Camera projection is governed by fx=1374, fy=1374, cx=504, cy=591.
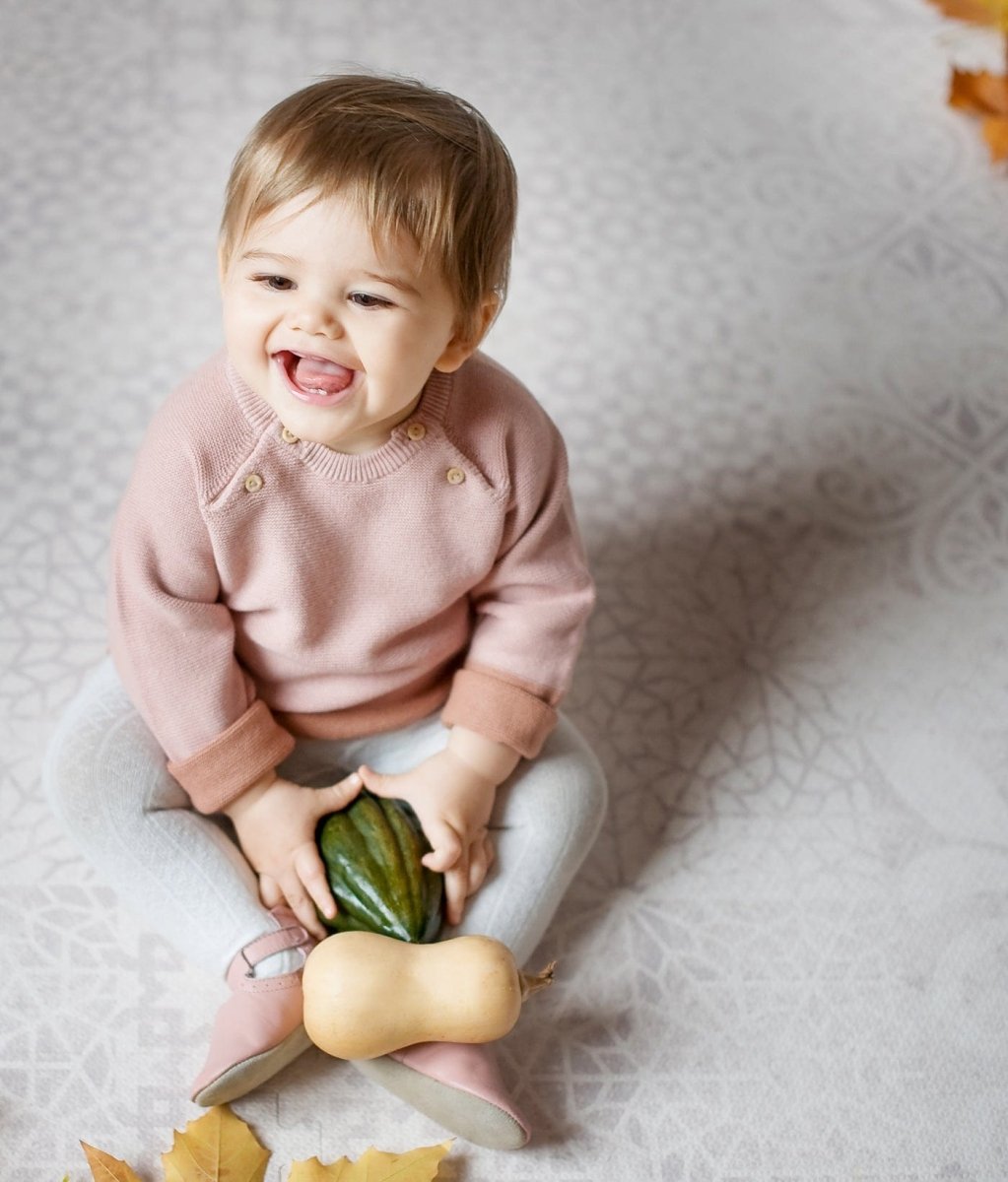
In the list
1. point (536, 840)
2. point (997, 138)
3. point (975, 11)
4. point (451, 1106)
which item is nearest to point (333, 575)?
point (536, 840)

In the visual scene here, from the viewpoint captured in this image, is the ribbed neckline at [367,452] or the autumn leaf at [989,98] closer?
the ribbed neckline at [367,452]

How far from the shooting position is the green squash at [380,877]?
0.95m

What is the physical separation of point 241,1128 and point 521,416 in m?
0.52

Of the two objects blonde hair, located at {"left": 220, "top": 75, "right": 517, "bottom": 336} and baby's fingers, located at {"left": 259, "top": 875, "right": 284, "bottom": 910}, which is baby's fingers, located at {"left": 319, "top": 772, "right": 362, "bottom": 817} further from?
blonde hair, located at {"left": 220, "top": 75, "right": 517, "bottom": 336}

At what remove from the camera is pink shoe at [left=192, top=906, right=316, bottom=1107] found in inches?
35.8

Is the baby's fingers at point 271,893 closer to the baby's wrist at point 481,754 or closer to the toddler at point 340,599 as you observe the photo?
the toddler at point 340,599

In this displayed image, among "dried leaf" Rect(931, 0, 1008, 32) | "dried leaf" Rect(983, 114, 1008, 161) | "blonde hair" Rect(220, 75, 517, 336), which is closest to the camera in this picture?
"blonde hair" Rect(220, 75, 517, 336)

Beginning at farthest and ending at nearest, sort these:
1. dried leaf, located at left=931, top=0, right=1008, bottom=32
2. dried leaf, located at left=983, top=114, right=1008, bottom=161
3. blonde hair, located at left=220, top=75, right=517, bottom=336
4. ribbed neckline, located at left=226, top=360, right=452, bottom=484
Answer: dried leaf, located at left=931, top=0, right=1008, bottom=32, dried leaf, located at left=983, top=114, right=1008, bottom=161, ribbed neckline, located at left=226, top=360, right=452, bottom=484, blonde hair, located at left=220, top=75, right=517, bottom=336

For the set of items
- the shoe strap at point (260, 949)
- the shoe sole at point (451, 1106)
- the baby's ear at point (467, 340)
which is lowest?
the shoe sole at point (451, 1106)

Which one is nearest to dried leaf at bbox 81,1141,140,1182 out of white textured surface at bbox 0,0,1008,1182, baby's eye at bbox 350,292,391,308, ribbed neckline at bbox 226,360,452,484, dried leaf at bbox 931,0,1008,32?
white textured surface at bbox 0,0,1008,1182

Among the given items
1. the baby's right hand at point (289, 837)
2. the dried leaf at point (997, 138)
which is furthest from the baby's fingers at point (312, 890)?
the dried leaf at point (997, 138)

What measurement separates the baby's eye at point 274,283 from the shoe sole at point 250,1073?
0.50m

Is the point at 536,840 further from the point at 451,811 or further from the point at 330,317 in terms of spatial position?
the point at 330,317

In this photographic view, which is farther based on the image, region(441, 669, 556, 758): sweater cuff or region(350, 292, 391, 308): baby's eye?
region(441, 669, 556, 758): sweater cuff
